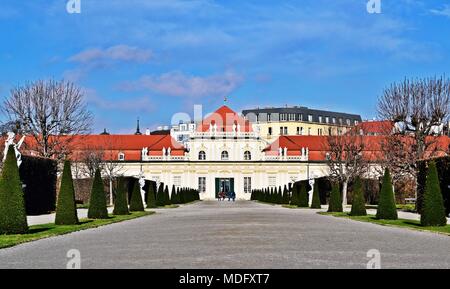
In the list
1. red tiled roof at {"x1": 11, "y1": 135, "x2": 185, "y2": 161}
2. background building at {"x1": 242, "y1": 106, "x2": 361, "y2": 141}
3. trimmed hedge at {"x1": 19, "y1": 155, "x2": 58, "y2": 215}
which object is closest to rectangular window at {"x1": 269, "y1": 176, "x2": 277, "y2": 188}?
red tiled roof at {"x1": 11, "y1": 135, "x2": 185, "y2": 161}

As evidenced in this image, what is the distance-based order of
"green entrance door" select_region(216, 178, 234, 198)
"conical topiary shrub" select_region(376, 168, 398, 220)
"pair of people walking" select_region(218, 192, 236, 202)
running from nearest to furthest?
1. "conical topiary shrub" select_region(376, 168, 398, 220)
2. "pair of people walking" select_region(218, 192, 236, 202)
3. "green entrance door" select_region(216, 178, 234, 198)

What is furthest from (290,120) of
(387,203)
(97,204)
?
(97,204)

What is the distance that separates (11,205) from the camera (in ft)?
59.7

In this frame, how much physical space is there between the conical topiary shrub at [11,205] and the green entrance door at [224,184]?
78336mm

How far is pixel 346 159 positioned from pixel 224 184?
137ft

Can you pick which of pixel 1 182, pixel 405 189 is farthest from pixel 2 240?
pixel 405 189

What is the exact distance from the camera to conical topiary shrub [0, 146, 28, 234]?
1816 cm

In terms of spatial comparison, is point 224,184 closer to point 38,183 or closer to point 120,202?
point 38,183

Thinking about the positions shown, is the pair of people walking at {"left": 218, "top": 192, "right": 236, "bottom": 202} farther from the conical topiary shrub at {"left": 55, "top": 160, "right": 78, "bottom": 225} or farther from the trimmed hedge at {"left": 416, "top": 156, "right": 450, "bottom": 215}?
the conical topiary shrub at {"left": 55, "top": 160, "right": 78, "bottom": 225}

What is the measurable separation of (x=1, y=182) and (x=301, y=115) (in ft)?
362

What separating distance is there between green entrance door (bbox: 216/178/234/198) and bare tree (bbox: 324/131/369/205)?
36.5m

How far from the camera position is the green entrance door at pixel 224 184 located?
96688 millimetres

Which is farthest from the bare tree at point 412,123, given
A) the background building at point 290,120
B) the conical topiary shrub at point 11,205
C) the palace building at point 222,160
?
the background building at point 290,120
